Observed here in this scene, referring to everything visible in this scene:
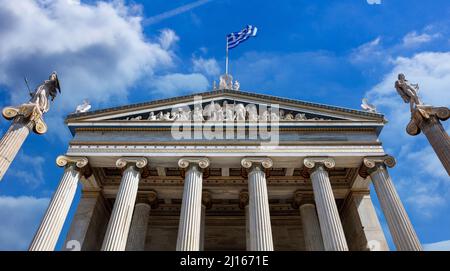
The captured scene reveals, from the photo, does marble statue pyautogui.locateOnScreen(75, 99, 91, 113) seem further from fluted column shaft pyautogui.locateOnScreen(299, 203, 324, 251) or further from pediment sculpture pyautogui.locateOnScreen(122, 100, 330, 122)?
fluted column shaft pyautogui.locateOnScreen(299, 203, 324, 251)

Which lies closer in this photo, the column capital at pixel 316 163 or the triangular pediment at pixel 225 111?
the column capital at pixel 316 163

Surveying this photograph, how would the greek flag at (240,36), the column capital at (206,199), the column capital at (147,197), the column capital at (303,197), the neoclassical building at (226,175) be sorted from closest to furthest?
the neoclassical building at (226,175) → the column capital at (206,199) → the column capital at (303,197) → the column capital at (147,197) → the greek flag at (240,36)

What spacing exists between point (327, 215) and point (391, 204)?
13.8 feet

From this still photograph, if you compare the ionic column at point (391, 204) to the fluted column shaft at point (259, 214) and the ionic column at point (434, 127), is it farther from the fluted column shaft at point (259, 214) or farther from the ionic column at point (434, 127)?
the fluted column shaft at point (259, 214)

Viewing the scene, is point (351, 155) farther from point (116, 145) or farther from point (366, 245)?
point (116, 145)

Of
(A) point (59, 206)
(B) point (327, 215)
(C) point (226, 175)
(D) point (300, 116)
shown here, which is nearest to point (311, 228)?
(B) point (327, 215)

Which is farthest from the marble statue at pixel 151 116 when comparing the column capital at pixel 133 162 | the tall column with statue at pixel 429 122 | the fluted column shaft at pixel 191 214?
the tall column with statue at pixel 429 122

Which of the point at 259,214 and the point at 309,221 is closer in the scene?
the point at 259,214

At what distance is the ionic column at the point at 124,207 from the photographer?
2072cm

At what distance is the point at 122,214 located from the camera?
2184 centimetres

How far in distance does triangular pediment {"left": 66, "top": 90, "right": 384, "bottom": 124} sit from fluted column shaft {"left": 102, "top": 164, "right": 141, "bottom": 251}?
4702mm

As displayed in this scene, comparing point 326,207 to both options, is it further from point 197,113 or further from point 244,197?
point 197,113

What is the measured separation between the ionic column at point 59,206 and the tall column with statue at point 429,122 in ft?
68.8
